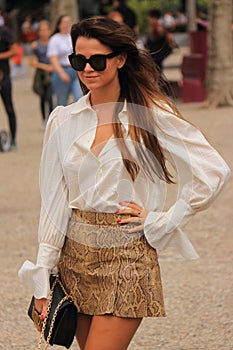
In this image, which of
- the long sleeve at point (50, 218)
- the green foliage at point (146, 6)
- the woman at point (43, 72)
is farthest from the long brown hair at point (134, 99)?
the green foliage at point (146, 6)

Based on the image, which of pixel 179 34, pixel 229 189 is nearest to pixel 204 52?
pixel 229 189

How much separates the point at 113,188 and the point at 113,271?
28 centimetres

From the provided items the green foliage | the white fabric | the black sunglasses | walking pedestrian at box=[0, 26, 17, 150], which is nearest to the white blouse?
the black sunglasses

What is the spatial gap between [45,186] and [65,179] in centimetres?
8

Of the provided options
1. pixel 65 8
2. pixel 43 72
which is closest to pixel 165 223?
pixel 43 72

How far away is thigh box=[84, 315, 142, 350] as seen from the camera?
3.54 meters

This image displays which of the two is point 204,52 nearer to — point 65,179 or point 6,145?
point 6,145

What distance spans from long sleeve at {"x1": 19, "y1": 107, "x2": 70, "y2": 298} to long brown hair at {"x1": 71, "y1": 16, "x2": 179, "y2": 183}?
0.81ft

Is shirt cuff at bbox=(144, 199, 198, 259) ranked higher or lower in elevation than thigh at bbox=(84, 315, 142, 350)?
higher

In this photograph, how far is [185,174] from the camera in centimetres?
369

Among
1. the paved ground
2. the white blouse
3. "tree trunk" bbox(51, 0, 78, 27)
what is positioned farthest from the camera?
"tree trunk" bbox(51, 0, 78, 27)

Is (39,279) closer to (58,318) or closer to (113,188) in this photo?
(58,318)

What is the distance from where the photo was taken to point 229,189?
1034cm

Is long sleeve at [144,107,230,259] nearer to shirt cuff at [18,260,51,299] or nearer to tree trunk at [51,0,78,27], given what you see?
shirt cuff at [18,260,51,299]
